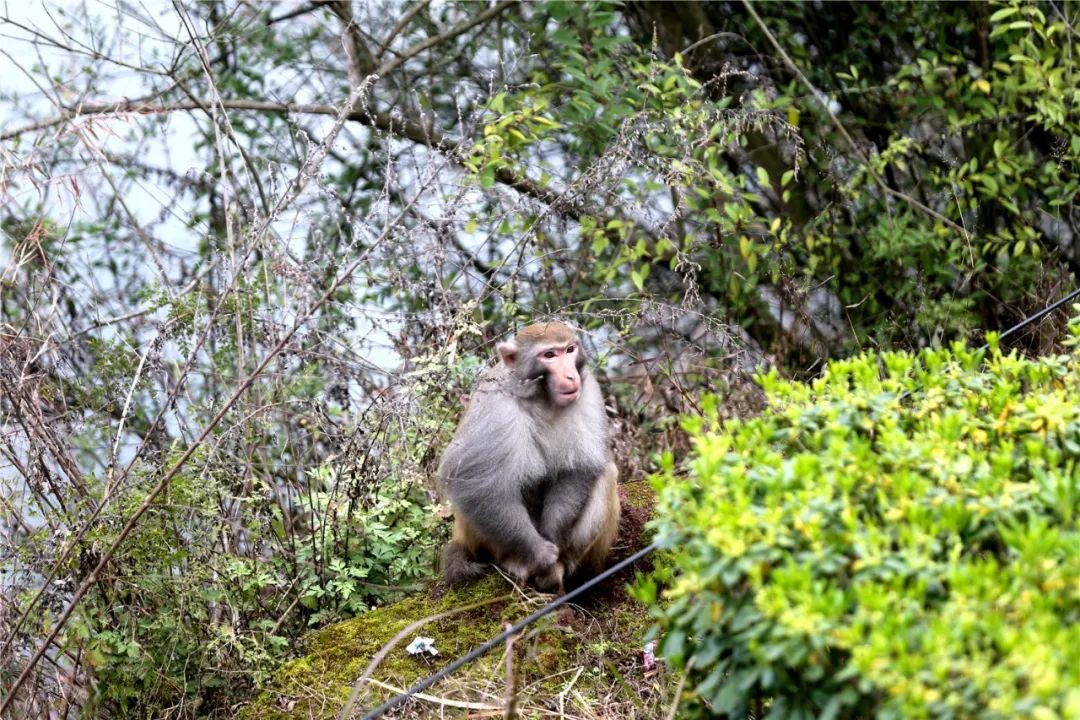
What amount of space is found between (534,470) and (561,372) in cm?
53

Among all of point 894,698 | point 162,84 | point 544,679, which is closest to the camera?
point 894,698

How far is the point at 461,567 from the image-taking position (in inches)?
260

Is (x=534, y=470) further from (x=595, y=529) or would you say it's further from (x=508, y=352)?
(x=508, y=352)

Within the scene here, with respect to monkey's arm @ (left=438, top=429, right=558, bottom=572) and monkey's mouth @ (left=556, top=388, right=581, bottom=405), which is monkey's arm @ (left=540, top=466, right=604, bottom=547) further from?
monkey's mouth @ (left=556, top=388, right=581, bottom=405)

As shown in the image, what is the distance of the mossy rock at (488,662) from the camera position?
555 cm

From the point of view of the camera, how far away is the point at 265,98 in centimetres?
996

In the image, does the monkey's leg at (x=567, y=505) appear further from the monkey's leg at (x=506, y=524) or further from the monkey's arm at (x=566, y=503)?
the monkey's leg at (x=506, y=524)

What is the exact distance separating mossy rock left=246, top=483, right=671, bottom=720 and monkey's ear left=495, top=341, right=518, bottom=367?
1.14 m

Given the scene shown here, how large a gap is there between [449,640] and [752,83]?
21.6ft

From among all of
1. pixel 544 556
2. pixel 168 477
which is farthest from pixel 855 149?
pixel 168 477

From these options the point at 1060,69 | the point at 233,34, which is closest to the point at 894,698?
the point at 1060,69

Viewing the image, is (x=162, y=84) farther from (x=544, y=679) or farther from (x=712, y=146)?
(x=544, y=679)

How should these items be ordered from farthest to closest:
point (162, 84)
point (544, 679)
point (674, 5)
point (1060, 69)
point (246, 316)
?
point (674, 5), point (162, 84), point (1060, 69), point (246, 316), point (544, 679)

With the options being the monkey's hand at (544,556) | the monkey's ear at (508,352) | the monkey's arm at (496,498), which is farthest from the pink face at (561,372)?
the monkey's hand at (544,556)
